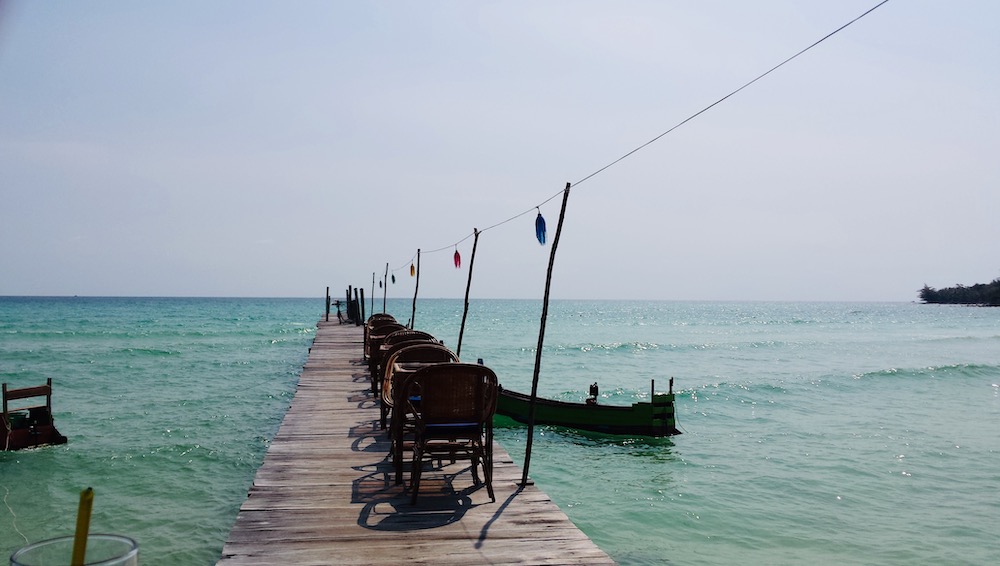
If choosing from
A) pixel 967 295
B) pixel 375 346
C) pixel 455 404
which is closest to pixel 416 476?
pixel 455 404

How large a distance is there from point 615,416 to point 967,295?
15149 centimetres

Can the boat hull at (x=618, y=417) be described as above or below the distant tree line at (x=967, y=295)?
below

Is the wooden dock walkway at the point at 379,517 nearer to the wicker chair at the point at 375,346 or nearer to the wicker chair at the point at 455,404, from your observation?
the wicker chair at the point at 455,404

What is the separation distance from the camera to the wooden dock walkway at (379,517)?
423cm

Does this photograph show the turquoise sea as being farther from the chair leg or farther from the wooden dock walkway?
the chair leg

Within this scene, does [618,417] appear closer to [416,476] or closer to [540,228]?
[540,228]

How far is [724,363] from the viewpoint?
3462cm

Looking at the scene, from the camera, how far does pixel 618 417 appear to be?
47.8ft

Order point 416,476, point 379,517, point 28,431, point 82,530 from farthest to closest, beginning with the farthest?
point 28,431 < point 416,476 < point 379,517 < point 82,530

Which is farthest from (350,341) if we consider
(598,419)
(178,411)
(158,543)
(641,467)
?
(158,543)

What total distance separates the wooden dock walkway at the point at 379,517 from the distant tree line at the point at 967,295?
14607cm

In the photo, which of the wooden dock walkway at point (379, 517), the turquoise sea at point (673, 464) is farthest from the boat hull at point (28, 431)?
the wooden dock walkway at point (379, 517)

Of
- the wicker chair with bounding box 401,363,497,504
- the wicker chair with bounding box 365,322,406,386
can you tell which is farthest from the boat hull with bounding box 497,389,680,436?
the wicker chair with bounding box 401,363,497,504

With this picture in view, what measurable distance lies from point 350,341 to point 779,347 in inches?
1333
